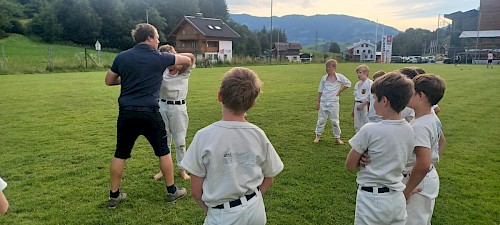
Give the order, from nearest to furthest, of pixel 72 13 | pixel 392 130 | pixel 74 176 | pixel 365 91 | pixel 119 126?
pixel 392 130 → pixel 119 126 → pixel 74 176 → pixel 365 91 → pixel 72 13

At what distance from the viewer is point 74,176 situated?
585cm

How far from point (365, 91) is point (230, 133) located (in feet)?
17.1

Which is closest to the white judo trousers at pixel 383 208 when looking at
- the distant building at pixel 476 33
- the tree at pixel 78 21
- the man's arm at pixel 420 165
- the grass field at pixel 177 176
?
the man's arm at pixel 420 165

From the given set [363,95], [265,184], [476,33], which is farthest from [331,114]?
[476,33]

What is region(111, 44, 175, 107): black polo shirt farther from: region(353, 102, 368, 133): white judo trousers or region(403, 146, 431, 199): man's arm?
region(353, 102, 368, 133): white judo trousers

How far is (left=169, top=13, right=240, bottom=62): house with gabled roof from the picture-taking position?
65.7 m

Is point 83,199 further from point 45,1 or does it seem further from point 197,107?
point 45,1

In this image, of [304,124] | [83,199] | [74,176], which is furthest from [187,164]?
[304,124]

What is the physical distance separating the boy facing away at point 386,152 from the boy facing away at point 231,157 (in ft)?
2.56

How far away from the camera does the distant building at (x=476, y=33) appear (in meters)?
69.1

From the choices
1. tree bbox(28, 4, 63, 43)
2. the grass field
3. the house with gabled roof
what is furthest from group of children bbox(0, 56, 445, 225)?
tree bbox(28, 4, 63, 43)

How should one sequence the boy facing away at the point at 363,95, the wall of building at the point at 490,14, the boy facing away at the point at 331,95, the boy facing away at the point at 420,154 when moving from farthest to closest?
the wall of building at the point at 490,14 < the boy facing away at the point at 331,95 < the boy facing away at the point at 363,95 < the boy facing away at the point at 420,154

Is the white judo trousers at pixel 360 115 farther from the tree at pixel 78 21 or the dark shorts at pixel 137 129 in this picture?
the tree at pixel 78 21

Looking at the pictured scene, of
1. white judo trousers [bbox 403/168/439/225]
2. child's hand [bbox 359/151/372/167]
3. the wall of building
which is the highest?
the wall of building
